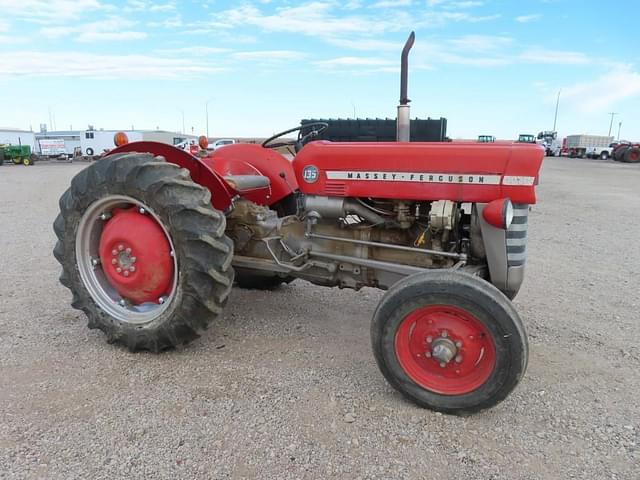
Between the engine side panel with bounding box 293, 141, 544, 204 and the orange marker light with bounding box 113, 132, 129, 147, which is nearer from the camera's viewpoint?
the engine side panel with bounding box 293, 141, 544, 204

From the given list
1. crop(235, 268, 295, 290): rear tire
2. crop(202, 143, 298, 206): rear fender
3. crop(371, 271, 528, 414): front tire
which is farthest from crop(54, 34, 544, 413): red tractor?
crop(235, 268, 295, 290): rear tire

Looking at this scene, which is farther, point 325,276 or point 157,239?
point 325,276

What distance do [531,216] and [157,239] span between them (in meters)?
7.53

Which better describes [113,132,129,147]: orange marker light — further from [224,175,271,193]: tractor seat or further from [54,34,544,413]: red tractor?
[224,175,271,193]: tractor seat

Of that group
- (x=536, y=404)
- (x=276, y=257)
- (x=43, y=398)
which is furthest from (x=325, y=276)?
(x=43, y=398)

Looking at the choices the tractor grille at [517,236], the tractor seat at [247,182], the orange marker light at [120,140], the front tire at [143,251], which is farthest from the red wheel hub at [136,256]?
the tractor grille at [517,236]

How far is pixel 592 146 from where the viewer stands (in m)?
39.5

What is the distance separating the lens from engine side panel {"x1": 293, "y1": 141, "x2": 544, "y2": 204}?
8.50ft

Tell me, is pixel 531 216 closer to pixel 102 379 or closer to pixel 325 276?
pixel 325 276

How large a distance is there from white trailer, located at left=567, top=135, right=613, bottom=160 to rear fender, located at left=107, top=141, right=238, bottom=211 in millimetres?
42674

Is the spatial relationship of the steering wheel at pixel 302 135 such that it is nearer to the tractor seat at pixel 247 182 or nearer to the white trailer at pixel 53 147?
the tractor seat at pixel 247 182

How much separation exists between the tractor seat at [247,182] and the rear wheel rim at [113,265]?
65 cm

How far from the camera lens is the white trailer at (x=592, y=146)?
38875 millimetres

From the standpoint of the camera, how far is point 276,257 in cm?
330
